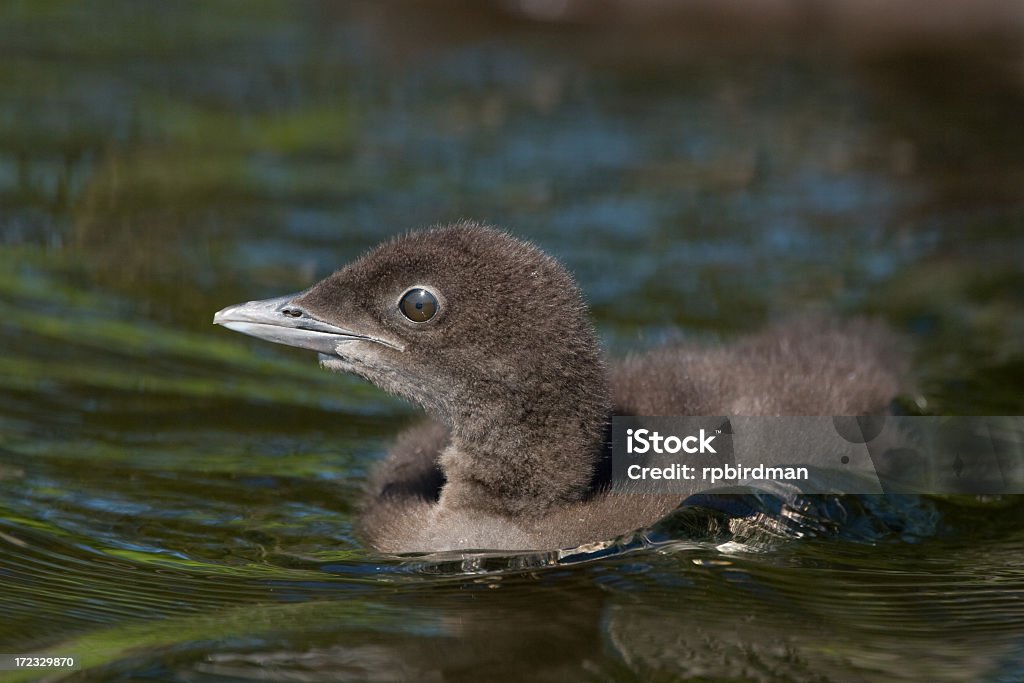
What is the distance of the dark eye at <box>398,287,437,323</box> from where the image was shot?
5955mm

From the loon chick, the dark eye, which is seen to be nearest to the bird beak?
the loon chick

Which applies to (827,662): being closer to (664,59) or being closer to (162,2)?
(664,59)

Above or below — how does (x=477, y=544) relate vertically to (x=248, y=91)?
below

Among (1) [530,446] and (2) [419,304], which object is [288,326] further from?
(1) [530,446]

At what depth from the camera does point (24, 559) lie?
593 cm

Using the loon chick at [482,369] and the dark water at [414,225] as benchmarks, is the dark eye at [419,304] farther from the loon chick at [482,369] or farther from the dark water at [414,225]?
the dark water at [414,225]

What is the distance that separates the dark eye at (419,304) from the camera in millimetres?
5955

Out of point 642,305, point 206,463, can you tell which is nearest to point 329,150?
point 642,305

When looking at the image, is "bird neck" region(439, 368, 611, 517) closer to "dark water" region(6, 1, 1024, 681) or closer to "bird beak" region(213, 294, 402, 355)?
"dark water" region(6, 1, 1024, 681)

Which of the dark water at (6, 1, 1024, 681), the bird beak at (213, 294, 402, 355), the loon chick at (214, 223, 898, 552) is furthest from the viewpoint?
the bird beak at (213, 294, 402, 355)

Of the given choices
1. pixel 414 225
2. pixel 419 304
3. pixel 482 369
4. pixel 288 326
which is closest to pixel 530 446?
pixel 482 369

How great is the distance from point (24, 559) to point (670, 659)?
2467mm

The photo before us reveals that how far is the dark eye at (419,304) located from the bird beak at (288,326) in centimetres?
23

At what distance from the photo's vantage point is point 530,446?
19.4 ft
